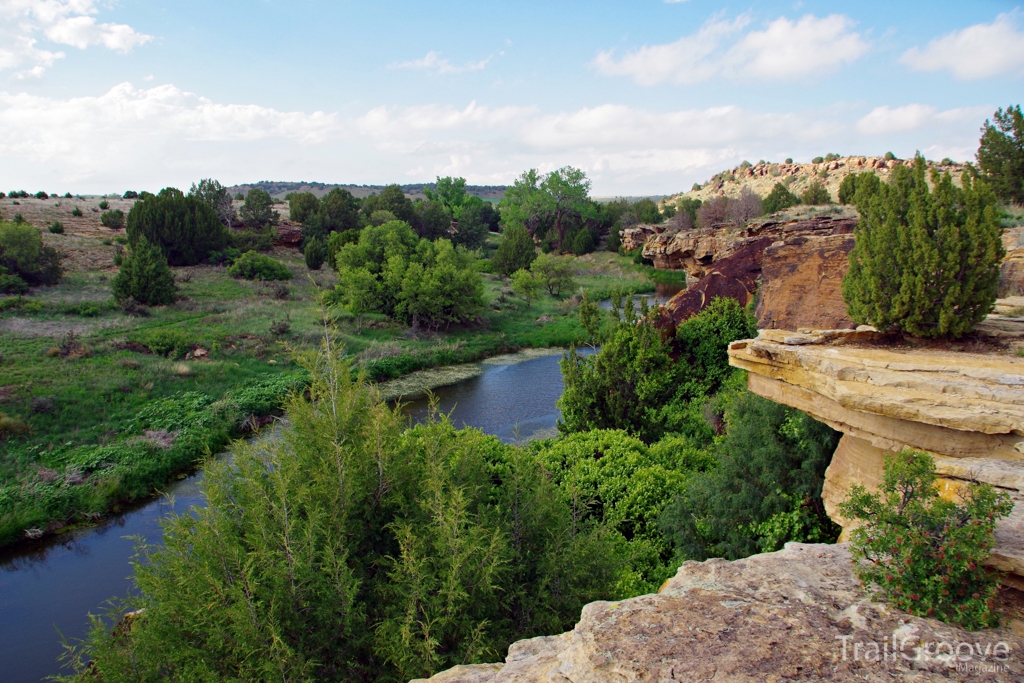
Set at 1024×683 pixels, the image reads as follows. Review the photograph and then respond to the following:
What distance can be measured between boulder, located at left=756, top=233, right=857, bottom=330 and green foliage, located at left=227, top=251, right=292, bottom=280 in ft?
107

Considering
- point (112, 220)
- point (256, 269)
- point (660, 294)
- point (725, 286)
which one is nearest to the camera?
point (725, 286)

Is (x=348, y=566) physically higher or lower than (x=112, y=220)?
lower

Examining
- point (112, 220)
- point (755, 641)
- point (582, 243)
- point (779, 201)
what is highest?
point (779, 201)

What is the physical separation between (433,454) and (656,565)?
447 cm

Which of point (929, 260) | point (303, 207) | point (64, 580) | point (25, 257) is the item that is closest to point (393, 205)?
point (303, 207)

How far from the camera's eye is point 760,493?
8242 mm

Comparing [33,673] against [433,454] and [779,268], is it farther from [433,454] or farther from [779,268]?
[779,268]

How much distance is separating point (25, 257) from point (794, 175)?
83928 mm

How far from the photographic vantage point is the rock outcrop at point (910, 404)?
5191 millimetres

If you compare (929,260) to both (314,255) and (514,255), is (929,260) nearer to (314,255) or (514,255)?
(314,255)

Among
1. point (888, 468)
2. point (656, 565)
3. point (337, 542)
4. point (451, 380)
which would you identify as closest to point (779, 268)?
point (656, 565)

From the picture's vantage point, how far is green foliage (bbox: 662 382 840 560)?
25.9ft

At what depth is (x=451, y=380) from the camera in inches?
958

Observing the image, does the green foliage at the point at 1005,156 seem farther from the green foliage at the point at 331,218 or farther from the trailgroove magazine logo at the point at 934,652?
the green foliage at the point at 331,218
